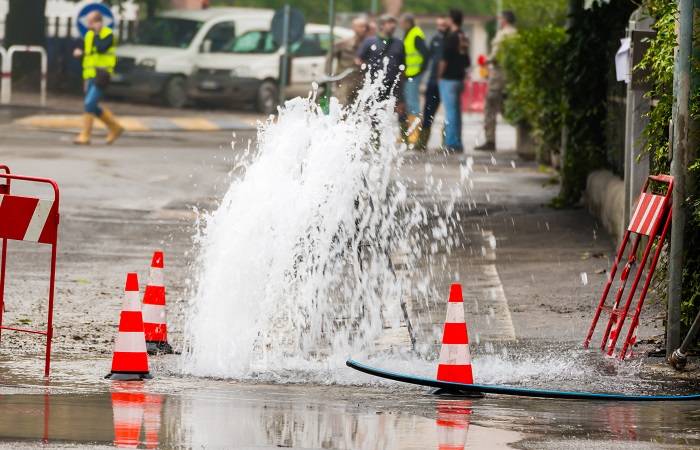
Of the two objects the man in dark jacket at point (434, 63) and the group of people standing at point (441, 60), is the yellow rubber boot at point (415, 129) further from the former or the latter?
the group of people standing at point (441, 60)

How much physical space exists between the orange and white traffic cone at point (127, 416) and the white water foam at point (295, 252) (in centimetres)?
97

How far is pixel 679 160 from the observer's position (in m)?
9.88

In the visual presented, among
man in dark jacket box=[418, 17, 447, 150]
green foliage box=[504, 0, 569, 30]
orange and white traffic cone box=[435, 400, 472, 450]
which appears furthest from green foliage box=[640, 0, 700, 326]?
green foliage box=[504, 0, 569, 30]

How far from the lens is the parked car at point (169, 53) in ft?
130

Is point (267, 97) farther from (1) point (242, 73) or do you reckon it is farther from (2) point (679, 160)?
(2) point (679, 160)

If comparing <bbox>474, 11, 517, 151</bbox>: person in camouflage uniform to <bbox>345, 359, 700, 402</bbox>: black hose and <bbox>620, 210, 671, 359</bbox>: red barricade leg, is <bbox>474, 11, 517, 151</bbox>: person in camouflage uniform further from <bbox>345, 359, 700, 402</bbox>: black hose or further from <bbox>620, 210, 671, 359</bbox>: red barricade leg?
<bbox>345, 359, 700, 402</bbox>: black hose

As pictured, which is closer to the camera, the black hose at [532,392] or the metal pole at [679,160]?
the black hose at [532,392]

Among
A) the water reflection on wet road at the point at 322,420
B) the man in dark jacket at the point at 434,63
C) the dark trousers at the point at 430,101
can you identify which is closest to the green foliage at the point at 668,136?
the water reflection on wet road at the point at 322,420

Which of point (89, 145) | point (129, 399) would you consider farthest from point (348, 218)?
point (89, 145)

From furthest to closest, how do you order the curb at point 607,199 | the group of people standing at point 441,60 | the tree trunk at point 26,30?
the tree trunk at point 26,30
the group of people standing at point 441,60
the curb at point 607,199

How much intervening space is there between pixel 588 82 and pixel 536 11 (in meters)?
15.2

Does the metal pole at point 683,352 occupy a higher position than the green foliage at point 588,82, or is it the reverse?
the green foliage at point 588,82

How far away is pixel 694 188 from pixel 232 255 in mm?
2603

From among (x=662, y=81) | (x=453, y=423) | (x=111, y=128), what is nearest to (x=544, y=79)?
(x=111, y=128)
